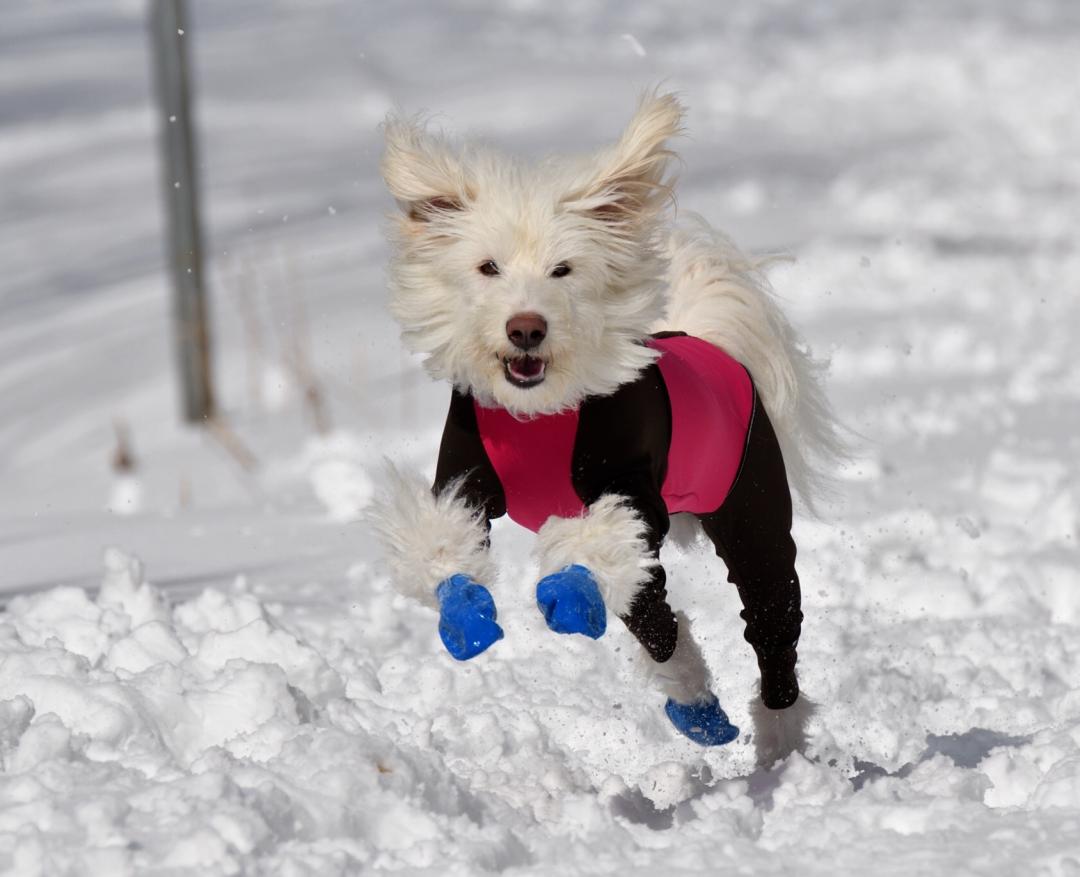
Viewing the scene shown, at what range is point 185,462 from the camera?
29.6 ft

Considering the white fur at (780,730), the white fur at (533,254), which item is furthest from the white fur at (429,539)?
the white fur at (780,730)

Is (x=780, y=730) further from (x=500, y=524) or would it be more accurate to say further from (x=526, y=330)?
(x=500, y=524)

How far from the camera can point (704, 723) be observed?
12.2ft

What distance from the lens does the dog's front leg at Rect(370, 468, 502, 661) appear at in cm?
286

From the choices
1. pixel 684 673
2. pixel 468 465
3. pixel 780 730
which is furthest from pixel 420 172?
pixel 780 730

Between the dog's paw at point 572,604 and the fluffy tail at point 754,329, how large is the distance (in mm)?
993

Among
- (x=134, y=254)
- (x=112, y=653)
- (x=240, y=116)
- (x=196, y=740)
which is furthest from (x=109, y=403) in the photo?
(x=196, y=740)

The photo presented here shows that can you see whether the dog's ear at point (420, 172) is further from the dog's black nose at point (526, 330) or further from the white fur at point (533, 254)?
the dog's black nose at point (526, 330)

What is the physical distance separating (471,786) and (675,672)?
0.80m

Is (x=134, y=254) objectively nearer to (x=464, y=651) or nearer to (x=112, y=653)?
(x=112, y=653)

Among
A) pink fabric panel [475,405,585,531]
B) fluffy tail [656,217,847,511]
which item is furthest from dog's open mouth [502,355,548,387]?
fluffy tail [656,217,847,511]

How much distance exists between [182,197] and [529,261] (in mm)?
6162

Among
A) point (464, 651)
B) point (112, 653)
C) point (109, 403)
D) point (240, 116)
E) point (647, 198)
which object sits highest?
point (647, 198)

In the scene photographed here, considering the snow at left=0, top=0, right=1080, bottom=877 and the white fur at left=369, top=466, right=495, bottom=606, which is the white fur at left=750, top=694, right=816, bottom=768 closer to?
the snow at left=0, top=0, right=1080, bottom=877
